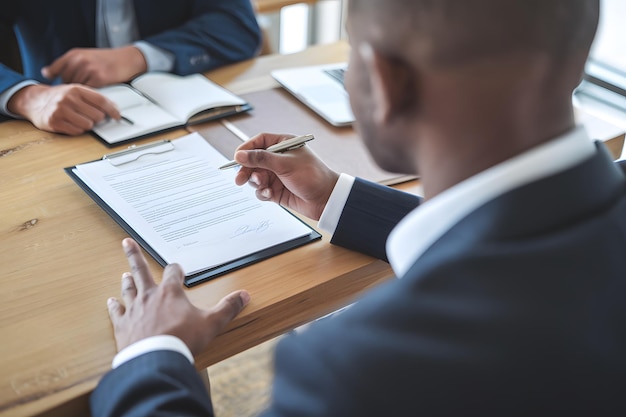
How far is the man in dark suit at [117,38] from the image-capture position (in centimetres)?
163

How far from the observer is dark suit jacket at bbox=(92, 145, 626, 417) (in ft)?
1.94

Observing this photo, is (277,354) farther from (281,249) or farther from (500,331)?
(281,249)

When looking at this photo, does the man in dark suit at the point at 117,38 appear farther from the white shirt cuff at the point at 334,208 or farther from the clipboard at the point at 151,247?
the white shirt cuff at the point at 334,208

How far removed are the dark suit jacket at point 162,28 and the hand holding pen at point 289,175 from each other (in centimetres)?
63

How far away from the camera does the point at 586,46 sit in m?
0.74

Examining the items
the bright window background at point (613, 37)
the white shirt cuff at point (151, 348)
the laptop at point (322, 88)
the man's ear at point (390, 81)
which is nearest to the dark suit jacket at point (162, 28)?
the laptop at point (322, 88)

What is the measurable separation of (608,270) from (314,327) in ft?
0.86

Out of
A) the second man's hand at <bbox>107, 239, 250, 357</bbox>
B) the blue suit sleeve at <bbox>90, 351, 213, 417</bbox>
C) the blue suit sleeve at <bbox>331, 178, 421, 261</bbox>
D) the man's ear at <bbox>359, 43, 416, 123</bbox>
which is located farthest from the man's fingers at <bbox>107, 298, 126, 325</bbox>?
the man's ear at <bbox>359, 43, 416, 123</bbox>

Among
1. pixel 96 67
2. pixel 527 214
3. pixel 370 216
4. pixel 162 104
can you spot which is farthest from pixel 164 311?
pixel 96 67

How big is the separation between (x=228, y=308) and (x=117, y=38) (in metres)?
1.16

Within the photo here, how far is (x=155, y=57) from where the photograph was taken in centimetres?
173

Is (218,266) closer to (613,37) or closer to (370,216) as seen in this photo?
(370,216)

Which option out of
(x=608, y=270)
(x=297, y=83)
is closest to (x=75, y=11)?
(x=297, y=83)

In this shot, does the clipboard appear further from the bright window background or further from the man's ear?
the bright window background
